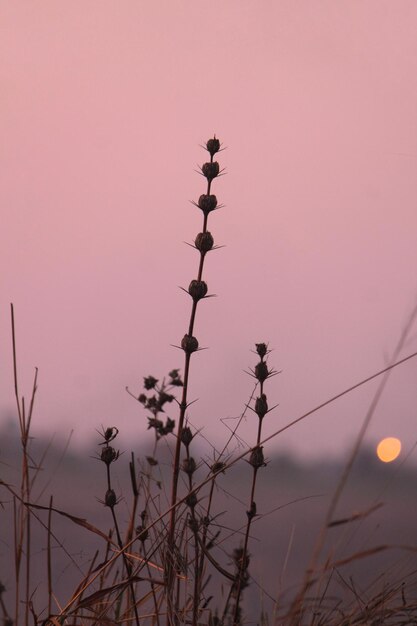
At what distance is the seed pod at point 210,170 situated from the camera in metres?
1.68

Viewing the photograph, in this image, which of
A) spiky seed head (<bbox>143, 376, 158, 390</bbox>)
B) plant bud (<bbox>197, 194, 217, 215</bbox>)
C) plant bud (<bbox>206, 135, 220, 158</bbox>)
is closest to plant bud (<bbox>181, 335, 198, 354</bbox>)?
plant bud (<bbox>197, 194, 217, 215</bbox>)

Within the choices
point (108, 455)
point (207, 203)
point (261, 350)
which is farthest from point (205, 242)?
point (108, 455)

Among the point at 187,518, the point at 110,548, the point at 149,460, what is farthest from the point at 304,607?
the point at 149,460

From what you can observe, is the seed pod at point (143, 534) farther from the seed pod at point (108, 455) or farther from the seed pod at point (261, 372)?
Result: the seed pod at point (261, 372)

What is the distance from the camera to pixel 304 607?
178 centimetres

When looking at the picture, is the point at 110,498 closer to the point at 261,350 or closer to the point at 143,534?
the point at 143,534

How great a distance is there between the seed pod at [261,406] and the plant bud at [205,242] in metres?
0.37

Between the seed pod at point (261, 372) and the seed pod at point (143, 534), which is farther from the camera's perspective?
the seed pod at point (261, 372)

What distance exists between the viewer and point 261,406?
180cm

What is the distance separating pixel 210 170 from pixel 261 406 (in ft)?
1.69

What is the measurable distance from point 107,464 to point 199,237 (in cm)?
49

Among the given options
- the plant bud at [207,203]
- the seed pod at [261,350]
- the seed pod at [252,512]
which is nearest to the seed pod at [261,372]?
the seed pod at [261,350]

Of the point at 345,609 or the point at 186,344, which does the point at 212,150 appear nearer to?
the point at 186,344

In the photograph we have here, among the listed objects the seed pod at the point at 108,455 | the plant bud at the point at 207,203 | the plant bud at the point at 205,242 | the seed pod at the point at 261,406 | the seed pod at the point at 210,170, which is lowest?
the seed pod at the point at 108,455
